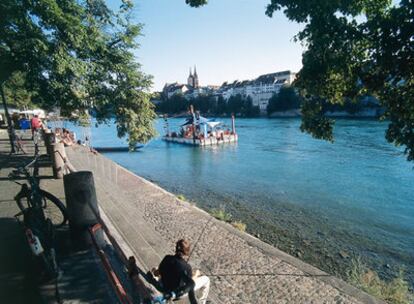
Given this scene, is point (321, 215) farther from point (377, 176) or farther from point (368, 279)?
point (377, 176)

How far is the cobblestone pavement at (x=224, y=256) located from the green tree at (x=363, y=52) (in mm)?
2660

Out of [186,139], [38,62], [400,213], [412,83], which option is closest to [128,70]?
[38,62]

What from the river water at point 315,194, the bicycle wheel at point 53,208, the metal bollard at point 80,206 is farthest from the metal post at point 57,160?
the river water at point 315,194

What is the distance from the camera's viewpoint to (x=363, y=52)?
5.02m

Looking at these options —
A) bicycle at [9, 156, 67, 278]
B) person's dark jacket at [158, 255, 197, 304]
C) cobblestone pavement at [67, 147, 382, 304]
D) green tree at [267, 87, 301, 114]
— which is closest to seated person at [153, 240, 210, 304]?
person's dark jacket at [158, 255, 197, 304]

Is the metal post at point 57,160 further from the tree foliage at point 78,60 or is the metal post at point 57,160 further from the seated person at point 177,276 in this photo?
the seated person at point 177,276

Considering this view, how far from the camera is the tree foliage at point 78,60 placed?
937cm

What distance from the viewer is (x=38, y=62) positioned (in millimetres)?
10172

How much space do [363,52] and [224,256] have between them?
4516 mm

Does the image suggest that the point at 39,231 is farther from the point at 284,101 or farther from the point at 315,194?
the point at 284,101

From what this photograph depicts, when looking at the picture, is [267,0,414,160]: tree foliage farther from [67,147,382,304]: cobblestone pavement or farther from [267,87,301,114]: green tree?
[267,87,301,114]: green tree

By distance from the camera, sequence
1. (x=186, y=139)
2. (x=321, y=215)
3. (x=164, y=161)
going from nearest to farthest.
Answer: (x=321, y=215) < (x=164, y=161) < (x=186, y=139)

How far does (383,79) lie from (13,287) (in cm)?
A: 613

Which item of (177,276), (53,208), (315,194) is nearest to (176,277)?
(177,276)
